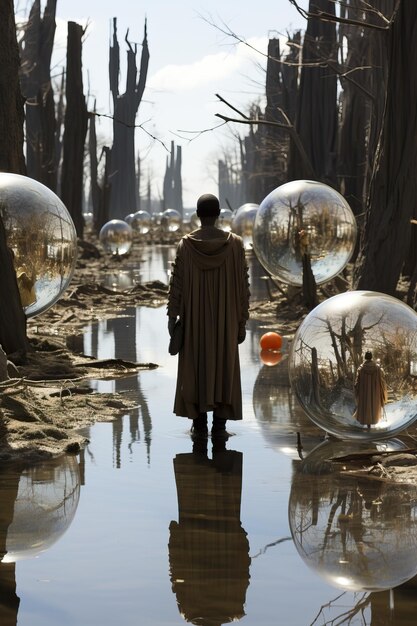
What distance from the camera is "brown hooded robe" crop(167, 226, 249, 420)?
847 centimetres

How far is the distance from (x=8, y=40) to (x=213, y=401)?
8.17 m

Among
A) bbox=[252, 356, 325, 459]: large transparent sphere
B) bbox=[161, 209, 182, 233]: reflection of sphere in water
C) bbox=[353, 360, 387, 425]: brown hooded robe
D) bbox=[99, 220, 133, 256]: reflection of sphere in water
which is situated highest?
bbox=[353, 360, 387, 425]: brown hooded robe

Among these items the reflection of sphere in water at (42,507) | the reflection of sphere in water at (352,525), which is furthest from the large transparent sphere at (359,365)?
the reflection of sphere in water at (42,507)

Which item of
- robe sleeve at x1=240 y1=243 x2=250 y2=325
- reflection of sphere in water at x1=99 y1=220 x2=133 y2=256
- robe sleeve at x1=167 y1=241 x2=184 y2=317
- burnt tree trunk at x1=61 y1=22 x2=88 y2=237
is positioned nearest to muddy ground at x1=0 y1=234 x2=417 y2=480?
robe sleeve at x1=167 y1=241 x2=184 y2=317

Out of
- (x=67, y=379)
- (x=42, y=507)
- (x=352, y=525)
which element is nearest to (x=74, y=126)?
(x=67, y=379)

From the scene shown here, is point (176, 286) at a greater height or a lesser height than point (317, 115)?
lesser

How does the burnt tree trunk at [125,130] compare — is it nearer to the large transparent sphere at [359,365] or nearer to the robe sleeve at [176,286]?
the robe sleeve at [176,286]

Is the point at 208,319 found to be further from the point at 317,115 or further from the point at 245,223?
the point at 245,223

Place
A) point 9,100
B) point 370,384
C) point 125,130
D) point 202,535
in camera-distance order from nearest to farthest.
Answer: point 202,535 → point 370,384 → point 9,100 → point 125,130

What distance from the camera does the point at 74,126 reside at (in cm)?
3347

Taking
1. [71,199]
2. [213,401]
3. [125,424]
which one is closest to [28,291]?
[125,424]

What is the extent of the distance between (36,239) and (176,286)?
326cm

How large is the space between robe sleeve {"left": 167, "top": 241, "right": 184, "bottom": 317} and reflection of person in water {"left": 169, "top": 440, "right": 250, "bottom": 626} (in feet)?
3.55

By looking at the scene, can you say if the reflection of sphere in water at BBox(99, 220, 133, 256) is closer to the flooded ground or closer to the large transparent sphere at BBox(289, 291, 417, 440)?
the flooded ground
